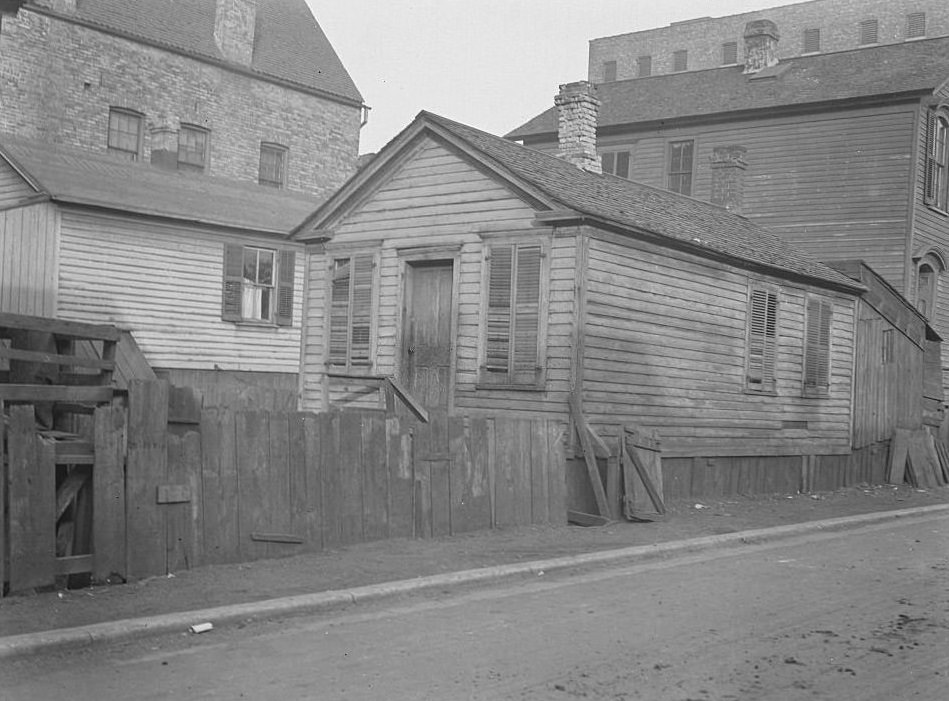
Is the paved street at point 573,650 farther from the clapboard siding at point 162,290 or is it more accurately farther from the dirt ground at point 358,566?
the clapboard siding at point 162,290

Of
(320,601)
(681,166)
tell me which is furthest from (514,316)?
(681,166)

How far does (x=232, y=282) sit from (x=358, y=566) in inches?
667

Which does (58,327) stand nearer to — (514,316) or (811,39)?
(514,316)

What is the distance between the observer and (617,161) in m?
33.3

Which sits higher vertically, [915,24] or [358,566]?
[915,24]

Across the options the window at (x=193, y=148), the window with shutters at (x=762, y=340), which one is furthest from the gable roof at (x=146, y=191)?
the window with shutters at (x=762, y=340)

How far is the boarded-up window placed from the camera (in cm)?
1529

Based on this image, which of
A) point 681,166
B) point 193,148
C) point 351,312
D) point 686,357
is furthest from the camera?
point 193,148

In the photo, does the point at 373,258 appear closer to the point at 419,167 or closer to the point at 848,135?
the point at 419,167

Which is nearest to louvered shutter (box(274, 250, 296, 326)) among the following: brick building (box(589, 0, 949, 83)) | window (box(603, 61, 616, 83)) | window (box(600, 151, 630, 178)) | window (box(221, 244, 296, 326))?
window (box(221, 244, 296, 326))

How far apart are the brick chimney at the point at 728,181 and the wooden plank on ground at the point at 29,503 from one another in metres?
18.3

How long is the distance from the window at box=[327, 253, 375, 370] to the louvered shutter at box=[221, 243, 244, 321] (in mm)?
8521

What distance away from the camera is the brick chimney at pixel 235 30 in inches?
1505

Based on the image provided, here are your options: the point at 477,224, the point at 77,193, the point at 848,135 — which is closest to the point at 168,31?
the point at 77,193
